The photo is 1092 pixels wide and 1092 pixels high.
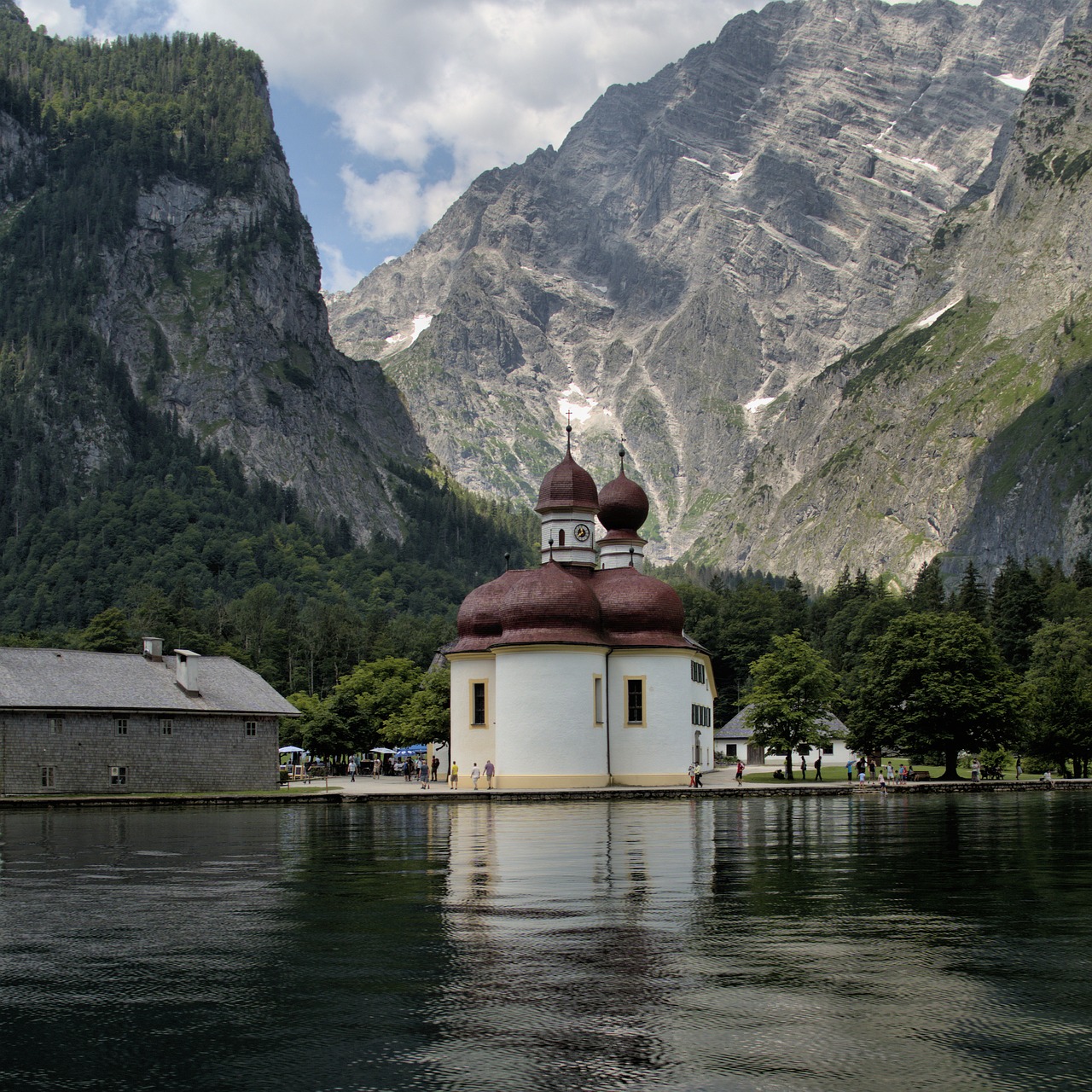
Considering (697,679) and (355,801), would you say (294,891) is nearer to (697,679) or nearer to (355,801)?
(355,801)

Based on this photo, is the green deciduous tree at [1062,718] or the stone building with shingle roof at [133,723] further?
the green deciduous tree at [1062,718]

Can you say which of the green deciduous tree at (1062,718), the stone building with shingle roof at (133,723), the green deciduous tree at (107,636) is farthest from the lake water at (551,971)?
the green deciduous tree at (107,636)

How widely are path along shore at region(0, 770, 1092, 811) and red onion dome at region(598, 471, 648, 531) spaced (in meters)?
18.5

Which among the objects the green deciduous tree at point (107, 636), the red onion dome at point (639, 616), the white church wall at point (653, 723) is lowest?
the white church wall at point (653, 723)

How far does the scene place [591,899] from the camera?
19.5 metres

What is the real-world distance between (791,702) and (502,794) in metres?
28.2

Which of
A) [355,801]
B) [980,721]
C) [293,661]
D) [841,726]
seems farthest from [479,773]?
[293,661]

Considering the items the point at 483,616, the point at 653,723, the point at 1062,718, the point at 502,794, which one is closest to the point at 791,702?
the point at 1062,718

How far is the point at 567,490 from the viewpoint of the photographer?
251 ft

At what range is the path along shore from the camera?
185 feet

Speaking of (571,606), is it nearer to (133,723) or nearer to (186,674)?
(186,674)

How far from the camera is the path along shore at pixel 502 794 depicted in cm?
5628

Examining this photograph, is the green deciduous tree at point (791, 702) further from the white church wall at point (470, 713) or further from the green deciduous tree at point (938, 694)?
the white church wall at point (470, 713)

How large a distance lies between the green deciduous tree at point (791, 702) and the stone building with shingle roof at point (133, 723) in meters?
27.9
